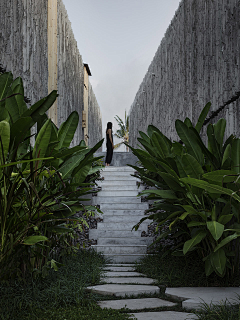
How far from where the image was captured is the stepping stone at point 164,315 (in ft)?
5.05

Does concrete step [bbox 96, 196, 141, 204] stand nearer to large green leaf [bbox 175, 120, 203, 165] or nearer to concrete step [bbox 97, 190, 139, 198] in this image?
concrete step [bbox 97, 190, 139, 198]

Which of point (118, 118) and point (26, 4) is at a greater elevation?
point (118, 118)

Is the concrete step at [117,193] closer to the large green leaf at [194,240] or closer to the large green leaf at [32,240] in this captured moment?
the large green leaf at [194,240]

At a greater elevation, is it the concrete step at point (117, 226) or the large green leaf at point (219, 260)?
the large green leaf at point (219, 260)

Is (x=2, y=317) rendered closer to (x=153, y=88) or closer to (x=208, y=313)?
(x=208, y=313)

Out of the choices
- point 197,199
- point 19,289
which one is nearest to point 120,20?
point 197,199

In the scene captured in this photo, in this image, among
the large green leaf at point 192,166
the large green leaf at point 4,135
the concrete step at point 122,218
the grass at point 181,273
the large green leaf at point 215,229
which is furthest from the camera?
the concrete step at point 122,218

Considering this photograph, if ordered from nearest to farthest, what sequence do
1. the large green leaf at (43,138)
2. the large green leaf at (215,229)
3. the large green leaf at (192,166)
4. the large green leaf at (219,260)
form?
the large green leaf at (43,138) < the large green leaf at (215,229) < the large green leaf at (219,260) < the large green leaf at (192,166)

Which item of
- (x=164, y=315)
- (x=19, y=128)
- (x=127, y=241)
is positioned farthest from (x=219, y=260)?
(x=127, y=241)

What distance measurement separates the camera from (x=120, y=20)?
7.32 m

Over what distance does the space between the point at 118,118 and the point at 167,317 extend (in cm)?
1534

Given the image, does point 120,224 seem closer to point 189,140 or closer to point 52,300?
point 189,140

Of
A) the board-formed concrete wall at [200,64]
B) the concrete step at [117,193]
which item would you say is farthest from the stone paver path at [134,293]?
the concrete step at [117,193]

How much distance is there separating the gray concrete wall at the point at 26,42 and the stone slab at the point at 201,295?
2.21 meters
